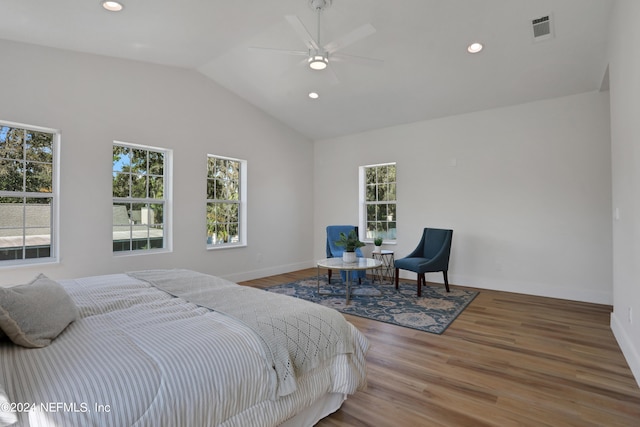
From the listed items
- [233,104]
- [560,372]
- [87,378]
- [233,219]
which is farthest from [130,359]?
[233,104]

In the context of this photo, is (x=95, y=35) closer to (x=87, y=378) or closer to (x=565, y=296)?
(x=87, y=378)

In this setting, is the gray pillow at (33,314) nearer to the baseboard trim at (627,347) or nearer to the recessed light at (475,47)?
the baseboard trim at (627,347)

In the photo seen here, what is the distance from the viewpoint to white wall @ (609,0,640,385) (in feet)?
7.59

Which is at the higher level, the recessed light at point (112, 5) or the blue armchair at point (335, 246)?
the recessed light at point (112, 5)

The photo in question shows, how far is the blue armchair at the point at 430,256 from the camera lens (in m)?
4.55

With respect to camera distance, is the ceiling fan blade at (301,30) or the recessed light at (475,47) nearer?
the ceiling fan blade at (301,30)

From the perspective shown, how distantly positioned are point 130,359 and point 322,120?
5.41 metres

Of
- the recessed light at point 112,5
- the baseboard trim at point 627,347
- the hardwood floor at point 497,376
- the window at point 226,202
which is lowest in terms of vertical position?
the hardwood floor at point 497,376

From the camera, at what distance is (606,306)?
411 centimetres

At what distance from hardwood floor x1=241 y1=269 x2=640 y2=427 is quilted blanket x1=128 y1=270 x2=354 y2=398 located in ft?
1.63

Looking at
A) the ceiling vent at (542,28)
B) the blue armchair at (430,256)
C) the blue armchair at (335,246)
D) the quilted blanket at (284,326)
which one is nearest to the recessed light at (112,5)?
the quilted blanket at (284,326)

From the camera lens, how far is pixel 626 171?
8.53ft

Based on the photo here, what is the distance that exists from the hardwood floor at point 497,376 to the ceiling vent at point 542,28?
303 centimetres

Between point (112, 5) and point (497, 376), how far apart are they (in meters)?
4.36
